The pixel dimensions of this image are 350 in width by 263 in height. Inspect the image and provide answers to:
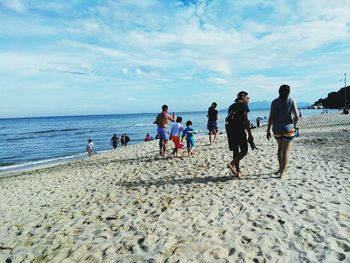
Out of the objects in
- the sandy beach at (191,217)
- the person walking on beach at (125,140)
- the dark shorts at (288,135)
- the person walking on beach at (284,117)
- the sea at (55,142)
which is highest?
the person walking on beach at (284,117)

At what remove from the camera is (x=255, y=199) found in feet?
20.9

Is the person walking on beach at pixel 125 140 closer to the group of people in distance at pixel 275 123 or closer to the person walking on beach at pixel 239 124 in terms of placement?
the group of people in distance at pixel 275 123

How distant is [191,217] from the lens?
18.9ft

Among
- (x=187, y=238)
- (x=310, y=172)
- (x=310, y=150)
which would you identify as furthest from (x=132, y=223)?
(x=310, y=150)

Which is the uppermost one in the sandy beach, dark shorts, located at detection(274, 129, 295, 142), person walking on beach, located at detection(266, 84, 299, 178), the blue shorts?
person walking on beach, located at detection(266, 84, 299, 178)

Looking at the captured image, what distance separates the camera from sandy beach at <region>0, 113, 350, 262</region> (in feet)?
14.8

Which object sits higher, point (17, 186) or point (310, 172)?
point (310, 172)

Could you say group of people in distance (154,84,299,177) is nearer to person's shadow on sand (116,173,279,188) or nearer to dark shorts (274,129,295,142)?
dark shorts (274,129,295,142)

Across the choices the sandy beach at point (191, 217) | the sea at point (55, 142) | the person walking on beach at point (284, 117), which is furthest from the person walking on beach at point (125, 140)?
the person walking on beach at point (284, 117)

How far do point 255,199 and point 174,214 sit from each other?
1628 mm

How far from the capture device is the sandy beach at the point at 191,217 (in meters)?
4.50

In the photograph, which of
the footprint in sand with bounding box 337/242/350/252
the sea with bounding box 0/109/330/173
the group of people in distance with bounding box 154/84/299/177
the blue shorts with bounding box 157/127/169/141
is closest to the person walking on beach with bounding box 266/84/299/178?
the group of people in distance with bounding box 154/84/299/177

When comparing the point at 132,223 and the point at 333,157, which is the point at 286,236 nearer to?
the point at 132,223

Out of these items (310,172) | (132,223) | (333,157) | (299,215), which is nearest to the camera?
(299,215)
